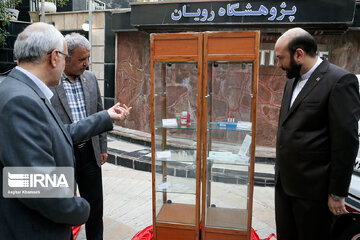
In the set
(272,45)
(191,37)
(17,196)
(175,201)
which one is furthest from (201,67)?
(272,45)

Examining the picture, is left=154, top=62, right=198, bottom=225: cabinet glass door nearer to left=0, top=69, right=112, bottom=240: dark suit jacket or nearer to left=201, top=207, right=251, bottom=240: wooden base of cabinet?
left=201, top=207, right=251, bottom=240: wooden base of cabinet

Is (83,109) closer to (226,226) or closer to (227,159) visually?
(227,159)

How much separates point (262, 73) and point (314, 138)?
4.39 m

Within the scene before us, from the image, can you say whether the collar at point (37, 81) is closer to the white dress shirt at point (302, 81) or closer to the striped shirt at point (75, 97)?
the striped shirt at point (75, 97)

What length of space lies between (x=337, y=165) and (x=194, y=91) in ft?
4.39

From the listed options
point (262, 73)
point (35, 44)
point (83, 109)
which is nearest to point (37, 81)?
point (35, 44)

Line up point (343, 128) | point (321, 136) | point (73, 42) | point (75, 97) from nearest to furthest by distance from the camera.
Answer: point (343, 128) < point (321, 136) < point (73, 42) < point (75, 97)

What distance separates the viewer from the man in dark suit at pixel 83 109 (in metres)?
2.28

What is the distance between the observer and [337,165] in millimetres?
1773

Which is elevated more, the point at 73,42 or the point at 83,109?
the point at 73,42

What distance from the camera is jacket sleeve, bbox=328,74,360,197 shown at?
5.72 feet

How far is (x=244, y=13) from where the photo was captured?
→ 17.9 ft

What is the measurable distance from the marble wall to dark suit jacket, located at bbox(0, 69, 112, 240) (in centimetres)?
526

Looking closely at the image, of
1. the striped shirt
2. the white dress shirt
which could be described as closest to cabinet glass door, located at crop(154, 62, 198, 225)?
the striped shirt
